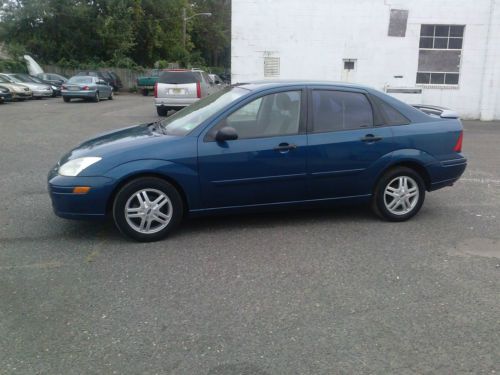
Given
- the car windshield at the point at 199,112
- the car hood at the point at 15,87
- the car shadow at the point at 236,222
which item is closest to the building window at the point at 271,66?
the car windshield at the point at 199,112

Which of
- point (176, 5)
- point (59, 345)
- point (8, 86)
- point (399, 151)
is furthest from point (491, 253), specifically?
point (176, 5)

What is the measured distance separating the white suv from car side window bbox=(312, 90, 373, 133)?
440 inches

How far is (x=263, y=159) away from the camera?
5.06 metres

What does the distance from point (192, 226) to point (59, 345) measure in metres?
2.40

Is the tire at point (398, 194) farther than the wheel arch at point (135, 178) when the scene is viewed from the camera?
Yes

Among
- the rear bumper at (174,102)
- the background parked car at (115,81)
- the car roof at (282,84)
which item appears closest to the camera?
the car roof at (282,84)

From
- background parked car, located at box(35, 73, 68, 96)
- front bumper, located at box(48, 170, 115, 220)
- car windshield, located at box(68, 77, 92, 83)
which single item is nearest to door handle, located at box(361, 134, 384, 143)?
front bumper, located at box(48, 170, 115, 220)

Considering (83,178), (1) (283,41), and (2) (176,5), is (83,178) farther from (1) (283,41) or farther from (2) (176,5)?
(2) (176,5)

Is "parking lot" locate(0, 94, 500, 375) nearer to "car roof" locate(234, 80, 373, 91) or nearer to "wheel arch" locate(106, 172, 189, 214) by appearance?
"wheel arch" locate(106, 172, 189, 214)

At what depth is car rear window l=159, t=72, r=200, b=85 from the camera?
16500 mm

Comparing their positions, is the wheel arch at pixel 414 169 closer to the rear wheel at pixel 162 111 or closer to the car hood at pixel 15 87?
the rear wheel at pixel 162 111

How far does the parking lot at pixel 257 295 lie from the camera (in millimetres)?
3057

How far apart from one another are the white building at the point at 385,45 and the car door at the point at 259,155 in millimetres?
11936

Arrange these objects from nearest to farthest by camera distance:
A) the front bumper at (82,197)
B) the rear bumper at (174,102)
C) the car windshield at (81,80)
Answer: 1. the front bumper at (82,197)
2. the rear bumper at (174,102)
3. the car windshield at (81,80)
